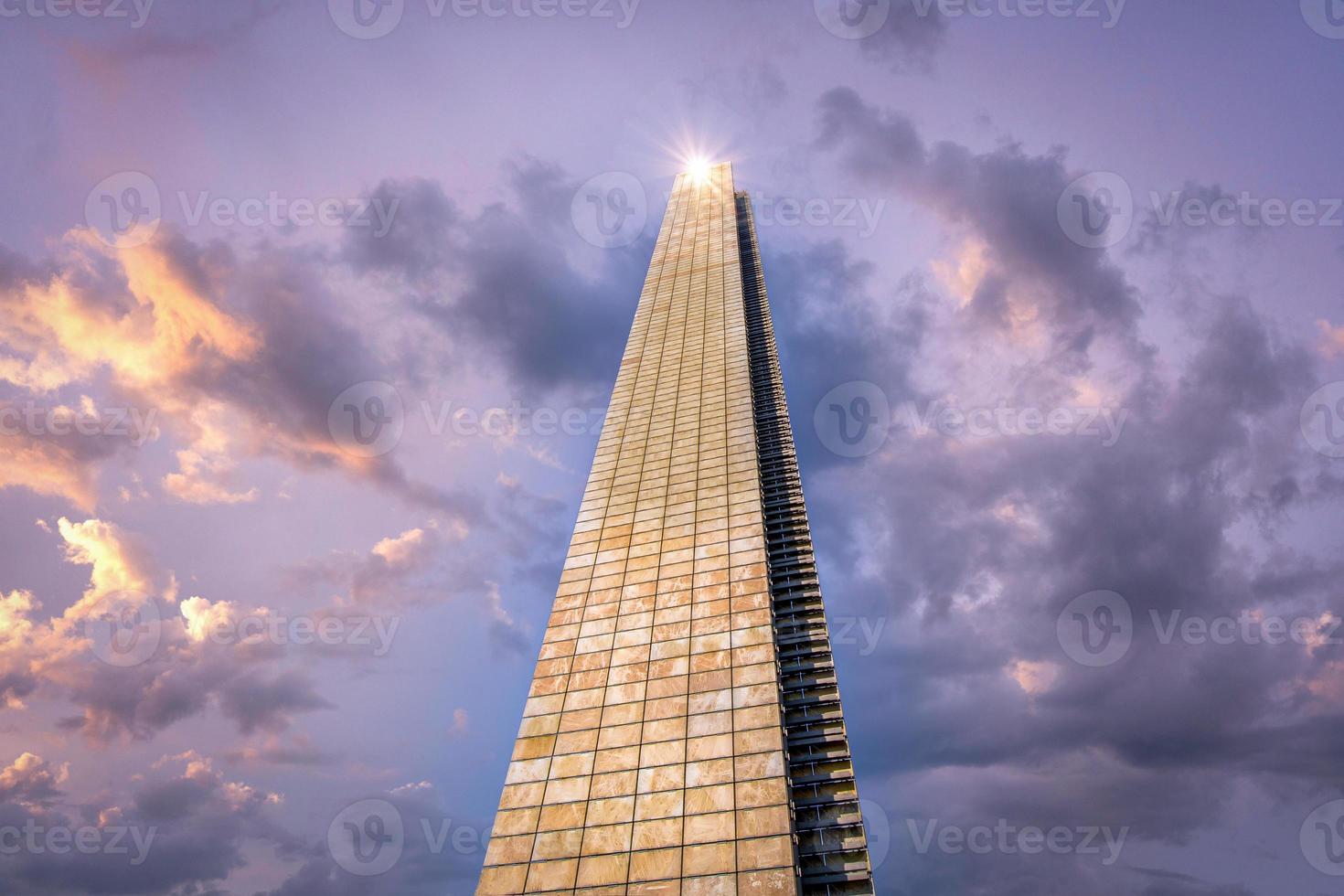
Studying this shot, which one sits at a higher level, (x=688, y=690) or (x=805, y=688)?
(x=805, y=688)

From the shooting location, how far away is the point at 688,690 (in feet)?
94.2

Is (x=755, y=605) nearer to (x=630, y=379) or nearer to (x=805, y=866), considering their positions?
(x=805, y=866)

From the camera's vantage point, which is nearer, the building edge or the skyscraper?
the skyscraper

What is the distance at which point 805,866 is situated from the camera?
23875mm

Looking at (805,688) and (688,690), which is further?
(805,688)

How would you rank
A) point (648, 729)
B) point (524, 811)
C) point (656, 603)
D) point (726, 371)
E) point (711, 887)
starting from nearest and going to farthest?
point (711, 887) → point (524, 811) → point (648, 729) → point (656, 603) → point (726, 371)

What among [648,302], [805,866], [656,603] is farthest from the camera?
[648,302]

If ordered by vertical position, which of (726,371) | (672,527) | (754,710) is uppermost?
(726,371)

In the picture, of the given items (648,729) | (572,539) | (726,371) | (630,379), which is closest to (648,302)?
(630,379)

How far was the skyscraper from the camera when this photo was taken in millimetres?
23188

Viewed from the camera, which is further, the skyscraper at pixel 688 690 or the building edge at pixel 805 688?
the building edge at pixel 805 688

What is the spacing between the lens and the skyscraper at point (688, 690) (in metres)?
23.2

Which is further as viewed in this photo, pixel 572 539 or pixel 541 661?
pixel 572 539

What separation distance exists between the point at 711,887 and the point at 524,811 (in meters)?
7.99
